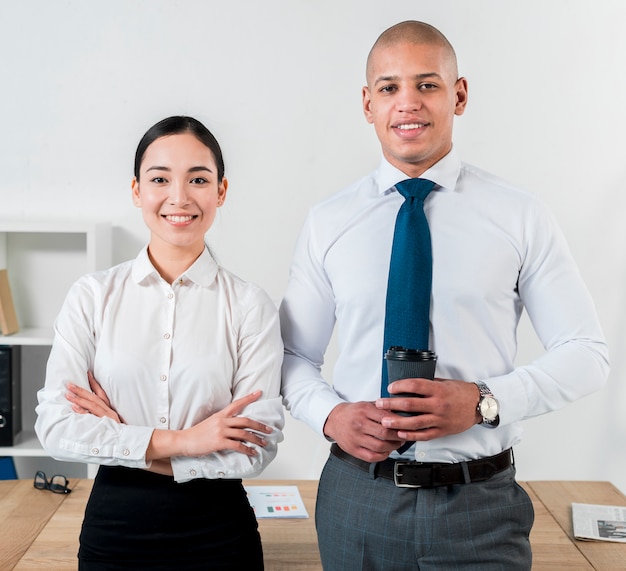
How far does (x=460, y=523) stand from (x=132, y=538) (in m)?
0.67

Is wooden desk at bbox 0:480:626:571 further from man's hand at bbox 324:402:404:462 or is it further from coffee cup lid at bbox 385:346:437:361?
coffee cup lid at bbox 385:346:437:361

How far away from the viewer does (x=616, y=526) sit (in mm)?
2586

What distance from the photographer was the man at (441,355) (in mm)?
1721

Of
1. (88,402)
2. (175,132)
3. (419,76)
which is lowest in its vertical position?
(88,402)

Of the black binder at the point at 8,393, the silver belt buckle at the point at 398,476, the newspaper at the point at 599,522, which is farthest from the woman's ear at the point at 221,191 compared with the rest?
the black binder at the point at 8,393

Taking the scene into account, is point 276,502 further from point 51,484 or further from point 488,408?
point 488,408

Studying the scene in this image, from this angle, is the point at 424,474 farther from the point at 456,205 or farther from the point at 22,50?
the point at 22,50

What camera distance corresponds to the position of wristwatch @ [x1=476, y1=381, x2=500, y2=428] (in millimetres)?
1697

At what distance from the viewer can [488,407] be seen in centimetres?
170

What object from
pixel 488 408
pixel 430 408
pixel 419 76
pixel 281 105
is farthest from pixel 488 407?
pixel 281 105

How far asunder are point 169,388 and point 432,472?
1.90ft

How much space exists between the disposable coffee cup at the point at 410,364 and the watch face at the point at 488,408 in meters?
0.14

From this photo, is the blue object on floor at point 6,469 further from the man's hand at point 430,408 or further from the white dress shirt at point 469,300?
the man's hand at point 430,408

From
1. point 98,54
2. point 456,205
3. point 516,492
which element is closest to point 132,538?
point 516,492
